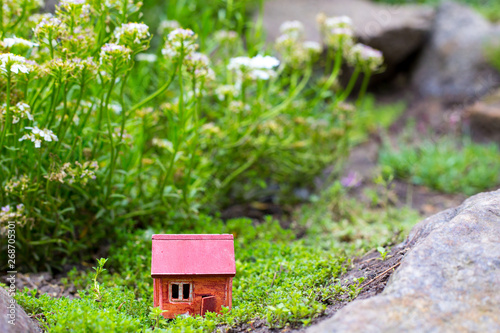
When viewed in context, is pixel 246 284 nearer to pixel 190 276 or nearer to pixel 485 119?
pixel 190 276

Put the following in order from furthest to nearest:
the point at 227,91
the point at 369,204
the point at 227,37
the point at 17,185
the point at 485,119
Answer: the point at 485,119 → the point at 369,204 → the point at 227,37 → the point at 227,91 → the point at 17,185

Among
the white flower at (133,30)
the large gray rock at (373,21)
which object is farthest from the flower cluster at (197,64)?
the large gray rock at (373,21)

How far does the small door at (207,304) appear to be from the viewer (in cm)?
197

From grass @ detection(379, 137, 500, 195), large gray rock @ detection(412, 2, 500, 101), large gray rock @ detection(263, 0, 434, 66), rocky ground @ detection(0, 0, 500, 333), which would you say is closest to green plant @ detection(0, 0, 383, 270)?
rocky ground @ detection(0, 0, 500, 333)

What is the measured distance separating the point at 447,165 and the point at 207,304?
156 inches

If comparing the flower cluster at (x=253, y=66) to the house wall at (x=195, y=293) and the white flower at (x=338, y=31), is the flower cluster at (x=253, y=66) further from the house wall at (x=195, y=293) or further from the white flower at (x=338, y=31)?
the house wall at (x=195, y=293)

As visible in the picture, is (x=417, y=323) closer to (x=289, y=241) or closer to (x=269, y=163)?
(x=289, y=241)

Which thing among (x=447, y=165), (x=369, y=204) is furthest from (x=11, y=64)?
(x=447, y=165)

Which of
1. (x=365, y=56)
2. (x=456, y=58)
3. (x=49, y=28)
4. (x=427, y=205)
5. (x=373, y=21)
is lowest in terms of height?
(x=427, y=205)

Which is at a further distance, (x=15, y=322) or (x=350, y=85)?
(x=350, y=85)

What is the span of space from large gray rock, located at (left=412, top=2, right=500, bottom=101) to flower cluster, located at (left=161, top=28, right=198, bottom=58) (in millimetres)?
5574

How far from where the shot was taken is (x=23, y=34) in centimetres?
271

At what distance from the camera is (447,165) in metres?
5.04

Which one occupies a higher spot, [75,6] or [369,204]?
[75,6]
